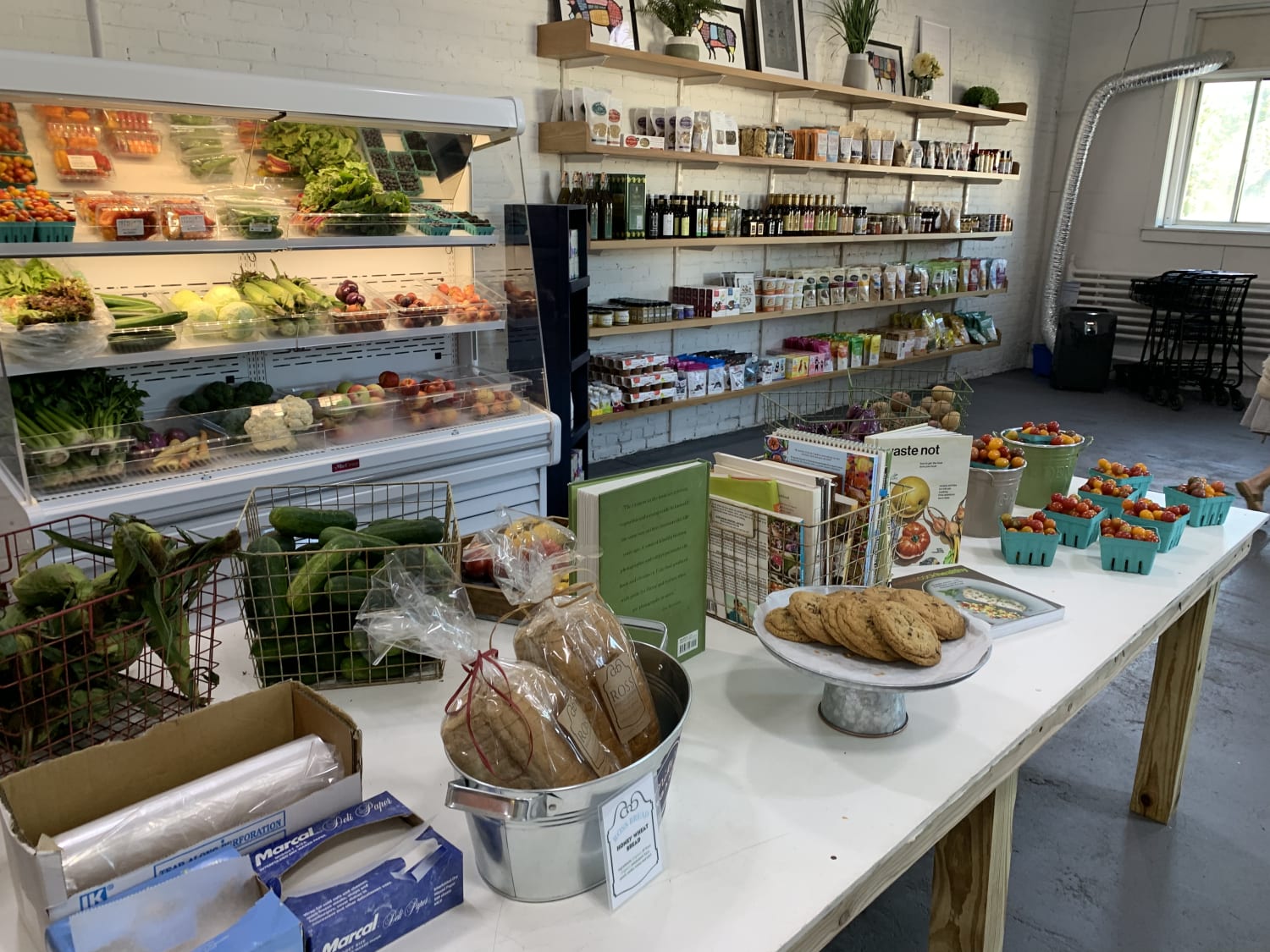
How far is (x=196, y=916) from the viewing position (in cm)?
86

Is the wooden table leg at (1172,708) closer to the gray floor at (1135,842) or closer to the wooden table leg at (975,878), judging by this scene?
the gray floor at (1135,842)

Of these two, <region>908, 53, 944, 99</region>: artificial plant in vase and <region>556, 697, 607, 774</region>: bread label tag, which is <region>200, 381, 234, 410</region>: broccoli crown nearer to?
<region>556, 697, 607, 774</region>: bread label tag

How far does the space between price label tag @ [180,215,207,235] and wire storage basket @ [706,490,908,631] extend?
208 centimetres

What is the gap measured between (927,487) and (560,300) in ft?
8.65

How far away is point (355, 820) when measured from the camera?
1.02 meters

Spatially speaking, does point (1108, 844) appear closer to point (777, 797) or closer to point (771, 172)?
point (777, 797)

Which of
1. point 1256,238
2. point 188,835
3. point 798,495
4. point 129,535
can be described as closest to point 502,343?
point 798,495

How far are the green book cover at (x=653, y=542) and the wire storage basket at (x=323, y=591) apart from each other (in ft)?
0.75

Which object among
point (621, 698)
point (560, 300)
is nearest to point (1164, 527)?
point (621, 698)

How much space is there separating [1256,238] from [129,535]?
405 inches

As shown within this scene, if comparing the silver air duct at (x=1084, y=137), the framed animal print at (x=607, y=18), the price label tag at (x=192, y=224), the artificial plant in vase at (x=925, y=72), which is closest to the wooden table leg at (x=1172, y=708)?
the price label tag at (x=192, y=224)

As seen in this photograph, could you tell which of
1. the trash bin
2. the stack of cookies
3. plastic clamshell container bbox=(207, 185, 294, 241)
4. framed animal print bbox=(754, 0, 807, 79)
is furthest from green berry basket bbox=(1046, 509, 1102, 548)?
the trash bin

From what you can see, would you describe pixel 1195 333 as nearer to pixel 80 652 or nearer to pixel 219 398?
pixel 219 398

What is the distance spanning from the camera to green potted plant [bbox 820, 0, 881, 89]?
668cm
